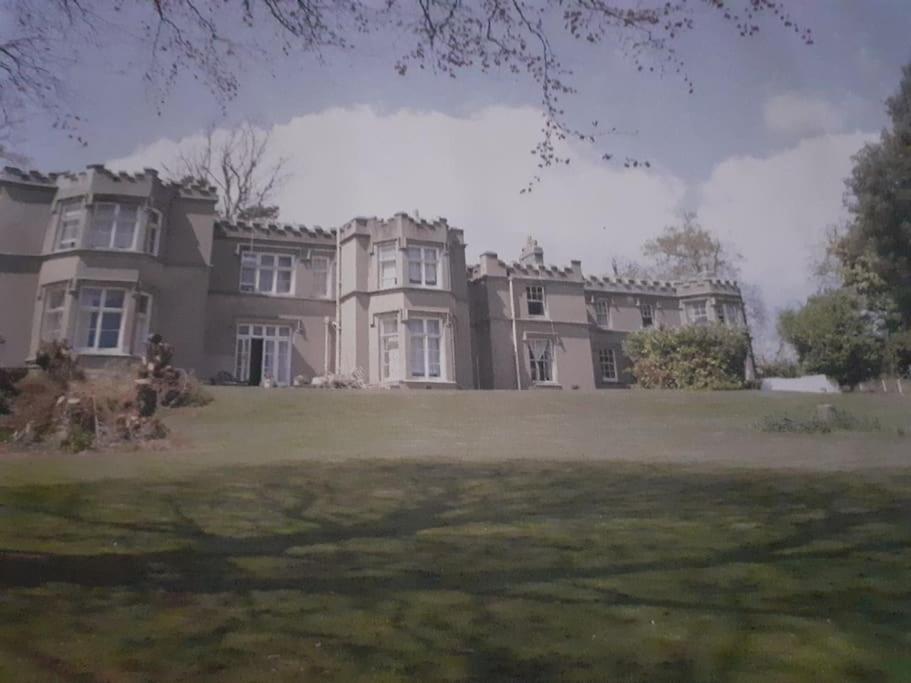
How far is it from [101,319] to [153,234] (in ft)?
5.10

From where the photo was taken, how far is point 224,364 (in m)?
10.3

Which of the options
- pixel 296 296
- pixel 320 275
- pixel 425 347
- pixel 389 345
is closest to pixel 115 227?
pixel 296 296

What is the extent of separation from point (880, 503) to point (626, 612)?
2.54 meters

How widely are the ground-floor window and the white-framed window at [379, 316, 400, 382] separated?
190cm

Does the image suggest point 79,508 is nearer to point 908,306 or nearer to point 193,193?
point 193,193

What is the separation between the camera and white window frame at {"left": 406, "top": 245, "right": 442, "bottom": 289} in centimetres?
1318

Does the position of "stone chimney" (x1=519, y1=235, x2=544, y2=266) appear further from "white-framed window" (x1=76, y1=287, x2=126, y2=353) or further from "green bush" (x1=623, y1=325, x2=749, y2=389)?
"white-framed window" (x1=76, y1=287, x2=126, y2=353)

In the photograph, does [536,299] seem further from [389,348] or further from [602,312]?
[389,348]

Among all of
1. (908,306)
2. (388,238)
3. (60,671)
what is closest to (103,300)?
(388,238)

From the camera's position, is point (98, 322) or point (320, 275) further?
point (320, 275)

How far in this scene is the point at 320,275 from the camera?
42.5 feet

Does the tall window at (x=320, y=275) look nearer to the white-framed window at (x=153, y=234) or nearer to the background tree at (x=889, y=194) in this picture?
the white-framed window at (x=153, y=234)

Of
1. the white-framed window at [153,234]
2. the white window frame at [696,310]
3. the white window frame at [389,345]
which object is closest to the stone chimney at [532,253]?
the white window frame at [696,310]

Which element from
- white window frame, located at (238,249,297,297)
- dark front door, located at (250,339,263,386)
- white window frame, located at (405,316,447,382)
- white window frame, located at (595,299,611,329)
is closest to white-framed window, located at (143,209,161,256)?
white window frame, located at (238,249,297,297)
